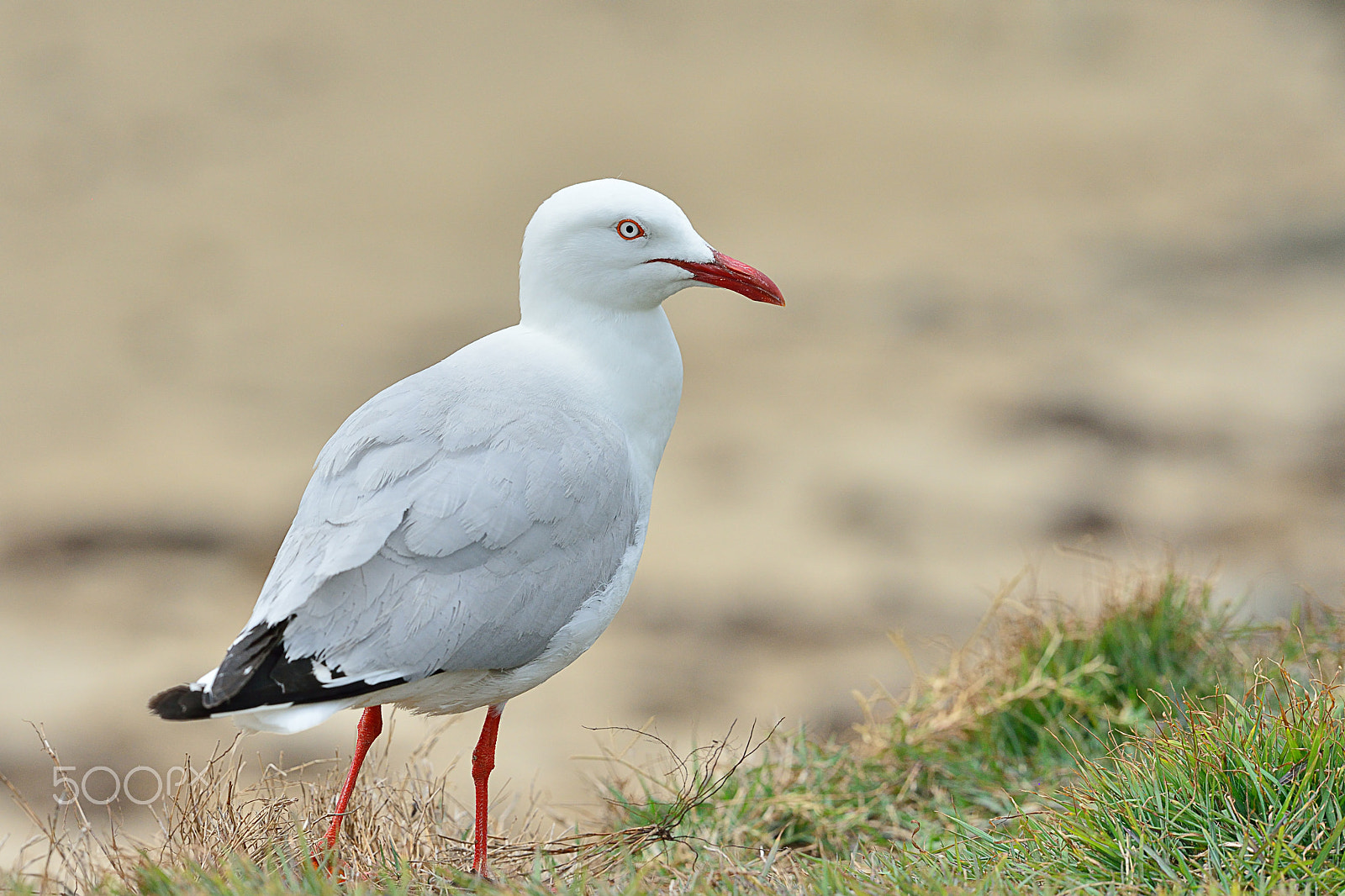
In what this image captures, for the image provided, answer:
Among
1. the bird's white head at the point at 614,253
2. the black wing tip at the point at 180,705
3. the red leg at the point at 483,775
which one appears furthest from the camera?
the bird's white head at the point at 614,253

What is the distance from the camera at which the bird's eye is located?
11.5 feet

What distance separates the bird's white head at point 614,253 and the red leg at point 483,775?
3.66 feet

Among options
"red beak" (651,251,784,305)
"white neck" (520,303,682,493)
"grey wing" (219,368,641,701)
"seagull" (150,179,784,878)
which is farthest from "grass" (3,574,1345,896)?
"red beak" (651,251,784,305)

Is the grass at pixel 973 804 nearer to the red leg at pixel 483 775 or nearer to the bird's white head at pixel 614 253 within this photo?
the red leg at pixel 483 775

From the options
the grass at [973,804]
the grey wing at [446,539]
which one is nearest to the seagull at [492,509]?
the grey wing at [446,539]

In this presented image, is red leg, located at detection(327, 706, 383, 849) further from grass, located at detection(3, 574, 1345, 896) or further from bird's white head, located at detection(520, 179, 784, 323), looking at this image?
bird's white head, located at detection(520, 179, 784, 323)

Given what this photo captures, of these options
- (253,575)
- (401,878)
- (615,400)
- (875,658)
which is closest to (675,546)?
(875,658)

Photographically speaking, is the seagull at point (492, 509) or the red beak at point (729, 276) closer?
the seagull at point (492, 509)

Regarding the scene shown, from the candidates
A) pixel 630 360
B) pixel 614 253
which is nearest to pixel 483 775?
pixel 630 360

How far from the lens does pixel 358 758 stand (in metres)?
3.28

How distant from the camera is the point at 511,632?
3.05 meters

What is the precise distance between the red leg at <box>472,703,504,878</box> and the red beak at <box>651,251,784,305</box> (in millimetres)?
1280

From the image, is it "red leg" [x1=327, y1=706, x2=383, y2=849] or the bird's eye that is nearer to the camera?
"red leg" [x1=327, y1=706, x2=383, y2=849]

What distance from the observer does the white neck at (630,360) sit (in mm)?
3543
